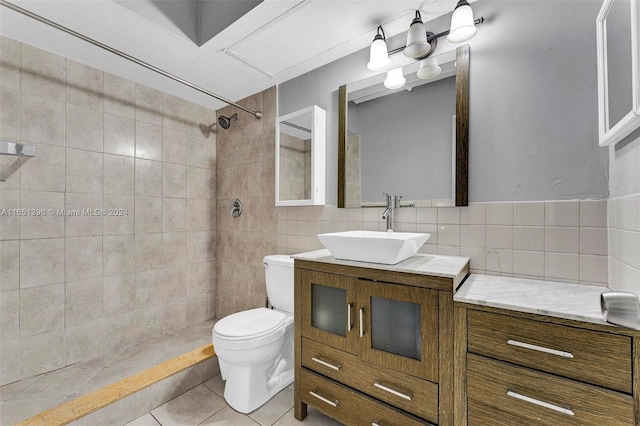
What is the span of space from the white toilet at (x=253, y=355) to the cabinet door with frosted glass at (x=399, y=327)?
0.64m

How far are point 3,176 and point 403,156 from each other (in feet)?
8.07

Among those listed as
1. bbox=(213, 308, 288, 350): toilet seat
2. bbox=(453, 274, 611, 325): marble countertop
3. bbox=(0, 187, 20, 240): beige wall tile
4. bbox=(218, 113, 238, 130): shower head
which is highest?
bbox=(218, 113, 238, 130): shower head

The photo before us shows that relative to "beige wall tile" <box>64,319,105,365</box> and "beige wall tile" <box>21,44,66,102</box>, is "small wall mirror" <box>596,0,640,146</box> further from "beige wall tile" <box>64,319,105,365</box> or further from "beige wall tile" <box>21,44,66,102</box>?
"beige wall tile" <box>64,319,105,365</box>

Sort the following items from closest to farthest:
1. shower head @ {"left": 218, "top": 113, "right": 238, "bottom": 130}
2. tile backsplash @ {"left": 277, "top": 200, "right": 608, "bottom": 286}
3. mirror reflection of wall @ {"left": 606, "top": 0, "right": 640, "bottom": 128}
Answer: mirror reflection of wall @ {"left": 606, "top": 0, "right": 640, "bottom": 128} < tile backsplash @ {"left": 277, "top": 200, "right": 608, "bottom": 286} < shower head @ {"left": 218, "top": 113, "right": 238, "bottom": 130}

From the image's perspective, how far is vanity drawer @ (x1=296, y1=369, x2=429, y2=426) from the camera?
1.12 m

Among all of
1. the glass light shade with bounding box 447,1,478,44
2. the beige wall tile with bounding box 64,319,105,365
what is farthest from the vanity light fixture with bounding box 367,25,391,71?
the beige wall tile with bounding box 64,319,105,365

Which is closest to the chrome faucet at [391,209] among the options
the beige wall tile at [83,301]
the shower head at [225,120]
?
the shower head at [225,120]

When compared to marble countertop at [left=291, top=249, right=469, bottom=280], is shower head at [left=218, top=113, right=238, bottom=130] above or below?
above

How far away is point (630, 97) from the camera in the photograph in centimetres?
87

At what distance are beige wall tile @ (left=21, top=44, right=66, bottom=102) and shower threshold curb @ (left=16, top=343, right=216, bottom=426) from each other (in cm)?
190

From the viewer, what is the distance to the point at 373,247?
3.85 feet

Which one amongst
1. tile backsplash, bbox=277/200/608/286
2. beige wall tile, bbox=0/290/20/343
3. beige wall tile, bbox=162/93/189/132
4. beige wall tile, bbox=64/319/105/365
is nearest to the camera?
tile backsplash, bbox=277/200/608/286

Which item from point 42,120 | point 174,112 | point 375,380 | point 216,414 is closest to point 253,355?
point 216,414

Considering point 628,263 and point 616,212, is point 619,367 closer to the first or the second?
point 628,263
